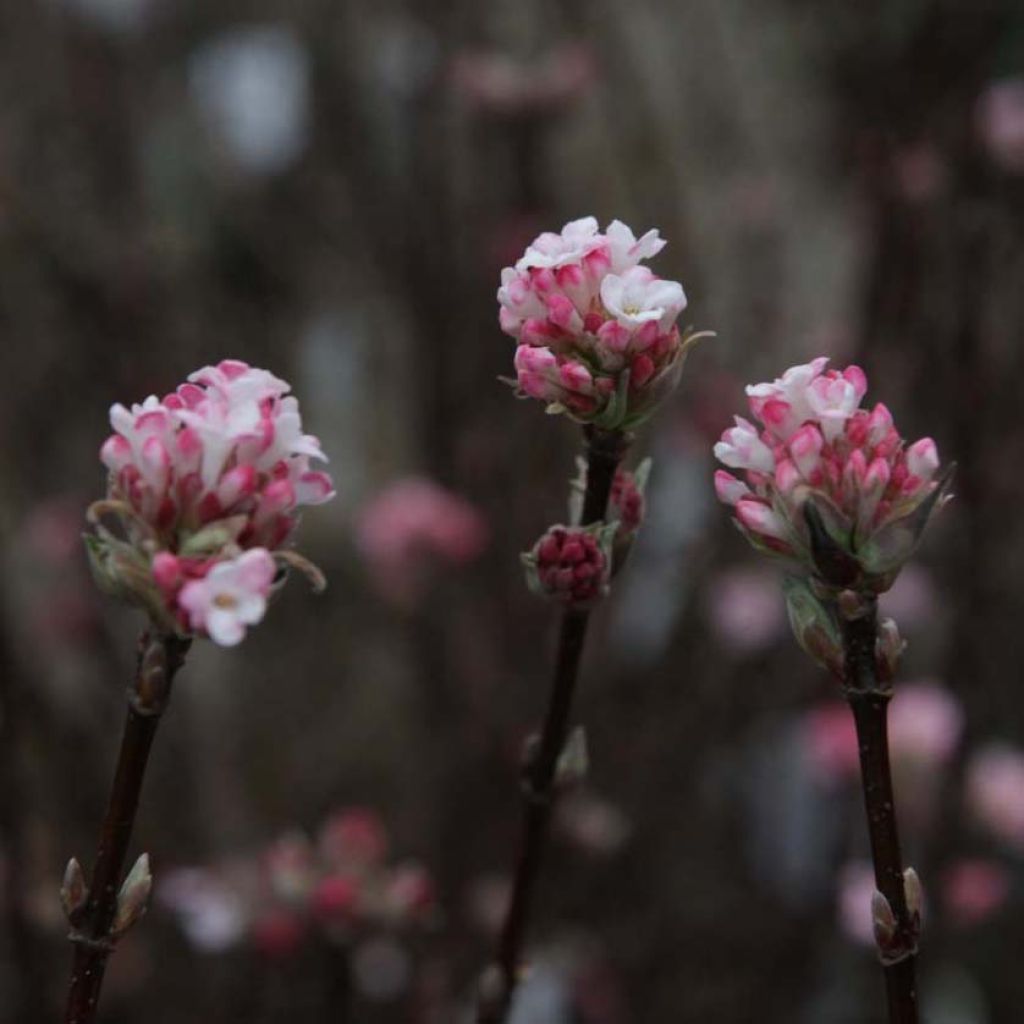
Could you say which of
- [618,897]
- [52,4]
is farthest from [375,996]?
[52,4]

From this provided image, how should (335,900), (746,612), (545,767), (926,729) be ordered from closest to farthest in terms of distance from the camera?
1. (545,767)
2. (335,900)
3. (926,729)
4. (746,612)

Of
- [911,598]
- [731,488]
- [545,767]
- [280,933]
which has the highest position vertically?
[911,598]

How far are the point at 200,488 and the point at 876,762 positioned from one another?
0.26 metres

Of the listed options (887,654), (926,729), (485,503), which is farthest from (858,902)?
(485,503)

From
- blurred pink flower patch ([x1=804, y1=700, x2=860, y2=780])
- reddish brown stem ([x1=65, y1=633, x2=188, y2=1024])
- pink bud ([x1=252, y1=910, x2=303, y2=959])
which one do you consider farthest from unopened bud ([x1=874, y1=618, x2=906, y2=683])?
blurred pink flower patch ([x1=804, y1=700, x2=860, y2=780])

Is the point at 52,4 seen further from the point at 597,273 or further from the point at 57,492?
the point at 597,273

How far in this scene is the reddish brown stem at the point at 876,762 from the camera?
0.53 metres

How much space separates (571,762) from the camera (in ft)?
2.19

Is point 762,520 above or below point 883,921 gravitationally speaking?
above

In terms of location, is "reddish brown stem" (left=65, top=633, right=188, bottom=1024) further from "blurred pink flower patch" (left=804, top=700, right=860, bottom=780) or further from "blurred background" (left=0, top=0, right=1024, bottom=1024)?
"blurred pink flower patch" (left=804, top=700, right=860, bottom=780)

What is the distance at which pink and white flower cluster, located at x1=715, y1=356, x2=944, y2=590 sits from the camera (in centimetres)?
53

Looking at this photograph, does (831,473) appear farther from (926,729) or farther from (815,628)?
(926,729)

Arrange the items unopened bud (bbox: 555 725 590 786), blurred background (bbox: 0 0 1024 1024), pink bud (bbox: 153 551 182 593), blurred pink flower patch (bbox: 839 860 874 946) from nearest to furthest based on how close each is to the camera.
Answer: pink bud (bbox: 153 551 182 593)
unopened bud (bbox: 555 725 590 786)
blurred pink flower patch (bbox: 839 860 874 946)
blurred background (bbox: 0 0 1024 1024)

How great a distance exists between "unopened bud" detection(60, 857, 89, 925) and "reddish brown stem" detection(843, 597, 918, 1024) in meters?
0.28
